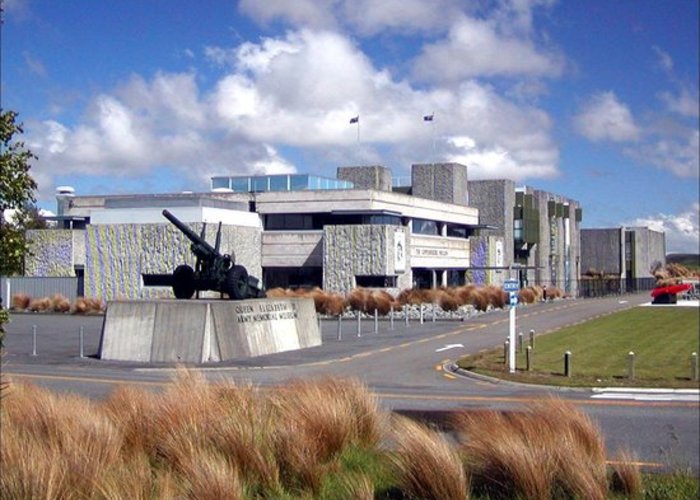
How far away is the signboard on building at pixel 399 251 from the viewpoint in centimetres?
6097

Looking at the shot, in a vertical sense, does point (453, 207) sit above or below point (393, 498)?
above

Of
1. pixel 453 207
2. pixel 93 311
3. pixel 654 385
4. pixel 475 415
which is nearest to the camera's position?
pixel 475 415

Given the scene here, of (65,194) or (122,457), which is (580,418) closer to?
(122,457)

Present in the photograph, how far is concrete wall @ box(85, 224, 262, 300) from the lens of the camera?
58688 mm

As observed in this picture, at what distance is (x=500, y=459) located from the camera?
8.66 meters

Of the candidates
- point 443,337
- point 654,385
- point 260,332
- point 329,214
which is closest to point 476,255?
point 329,214

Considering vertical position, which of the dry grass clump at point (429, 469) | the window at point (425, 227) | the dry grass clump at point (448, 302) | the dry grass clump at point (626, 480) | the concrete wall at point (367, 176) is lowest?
the dry grass clump at point (626, 480)

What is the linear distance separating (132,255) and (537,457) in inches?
2093

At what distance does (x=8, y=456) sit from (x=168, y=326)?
20022 mm

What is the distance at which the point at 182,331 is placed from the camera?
28.4m

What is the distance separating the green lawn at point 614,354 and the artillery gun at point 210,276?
769cm

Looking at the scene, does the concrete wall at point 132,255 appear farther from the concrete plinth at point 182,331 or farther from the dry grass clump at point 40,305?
the concrete plinth at point 182,331

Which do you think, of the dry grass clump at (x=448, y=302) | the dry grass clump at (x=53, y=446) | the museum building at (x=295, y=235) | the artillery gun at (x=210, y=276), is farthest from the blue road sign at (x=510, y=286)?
the museum building at (x=295, y=235)

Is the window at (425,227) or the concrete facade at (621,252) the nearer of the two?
the window at (425,227)
